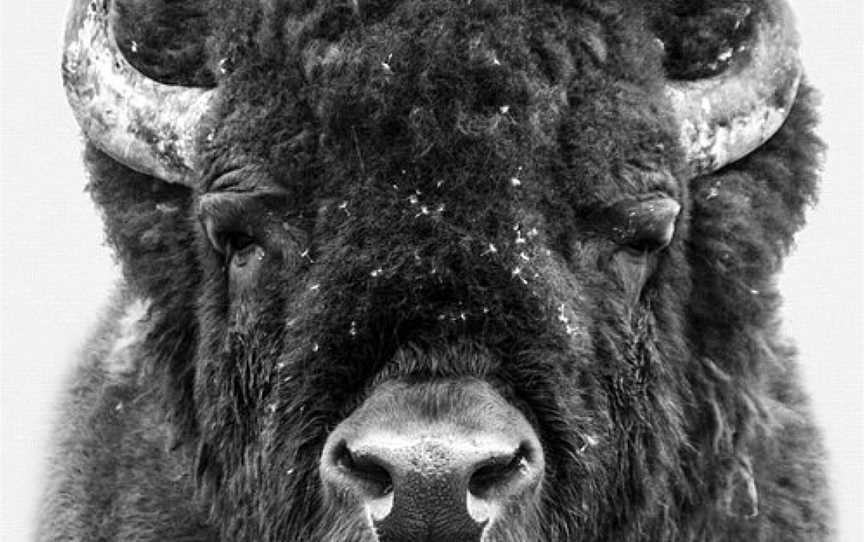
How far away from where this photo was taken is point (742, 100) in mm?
5531

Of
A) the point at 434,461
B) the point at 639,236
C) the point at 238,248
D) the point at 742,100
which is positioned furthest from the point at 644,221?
the point at 238,248

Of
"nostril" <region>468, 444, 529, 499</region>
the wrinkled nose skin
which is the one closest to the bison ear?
the wrinkled nose skin

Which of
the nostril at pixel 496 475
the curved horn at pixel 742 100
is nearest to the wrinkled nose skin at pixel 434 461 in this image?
the nostril at pixel 496 475

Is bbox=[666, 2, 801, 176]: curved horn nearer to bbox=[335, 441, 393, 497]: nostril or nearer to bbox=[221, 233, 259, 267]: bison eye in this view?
bbox=[221, 233, 259, 267]: bison eye

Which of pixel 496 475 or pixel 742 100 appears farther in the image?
pixel 742 100

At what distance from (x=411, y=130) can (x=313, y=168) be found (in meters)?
0.36

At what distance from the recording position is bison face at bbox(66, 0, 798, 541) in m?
4.75

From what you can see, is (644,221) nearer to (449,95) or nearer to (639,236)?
(639,236)

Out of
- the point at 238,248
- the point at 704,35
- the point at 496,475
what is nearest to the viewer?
the point at 496,475

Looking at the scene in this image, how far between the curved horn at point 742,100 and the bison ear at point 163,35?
5.53 ft

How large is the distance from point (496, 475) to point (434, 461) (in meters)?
0.24

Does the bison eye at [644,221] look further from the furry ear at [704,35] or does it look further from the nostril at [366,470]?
the nostril at [366,470]

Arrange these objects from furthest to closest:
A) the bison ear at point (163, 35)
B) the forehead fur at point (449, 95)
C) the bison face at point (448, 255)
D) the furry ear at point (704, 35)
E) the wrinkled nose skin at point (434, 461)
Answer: the bison ear at point (163, 35) < the furry ear at point (704, 35) < the forehead fur at point (449, 95) < the bison face at point (448, 255) < the wrinkled nose skin at point (434, 461)

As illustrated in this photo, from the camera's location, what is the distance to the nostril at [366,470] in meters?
4.54
